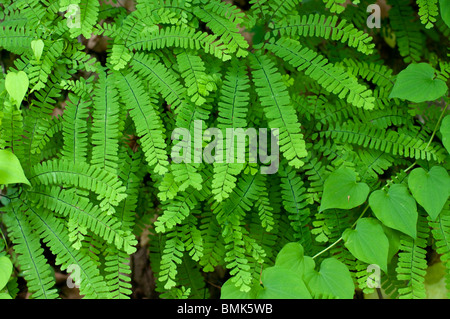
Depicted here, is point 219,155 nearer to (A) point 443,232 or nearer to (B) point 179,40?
(B) point 179,40

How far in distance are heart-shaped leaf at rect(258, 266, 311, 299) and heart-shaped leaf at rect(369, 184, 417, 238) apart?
50 cm

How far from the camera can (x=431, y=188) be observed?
1.90 m

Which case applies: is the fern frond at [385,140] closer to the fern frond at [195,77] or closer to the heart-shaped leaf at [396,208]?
the heart-shaped leaf at [396,208]

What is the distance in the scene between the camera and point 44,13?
204 cm

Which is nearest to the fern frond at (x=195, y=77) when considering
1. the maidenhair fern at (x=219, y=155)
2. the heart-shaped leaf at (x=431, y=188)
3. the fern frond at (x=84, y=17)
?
the maidenhair fern at (x=219, y=155)

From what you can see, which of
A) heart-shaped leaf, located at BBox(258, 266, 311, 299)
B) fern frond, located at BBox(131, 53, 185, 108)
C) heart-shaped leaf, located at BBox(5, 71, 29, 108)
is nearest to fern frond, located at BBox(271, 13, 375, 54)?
fern frond, located at BBox(131, 53, 185, 108)

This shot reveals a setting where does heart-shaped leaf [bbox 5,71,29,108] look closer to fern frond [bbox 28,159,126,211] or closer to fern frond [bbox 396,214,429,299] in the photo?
fern frond [bbox 28,159,126,211]

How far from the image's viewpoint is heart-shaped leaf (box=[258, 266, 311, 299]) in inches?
67.9

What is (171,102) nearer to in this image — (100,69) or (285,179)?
(100,69)

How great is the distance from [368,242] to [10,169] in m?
1.67

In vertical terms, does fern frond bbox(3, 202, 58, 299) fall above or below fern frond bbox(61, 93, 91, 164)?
below

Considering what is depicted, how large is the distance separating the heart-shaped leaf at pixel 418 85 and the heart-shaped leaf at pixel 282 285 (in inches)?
40.4

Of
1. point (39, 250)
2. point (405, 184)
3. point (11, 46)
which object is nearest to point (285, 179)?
point (405, 184)
